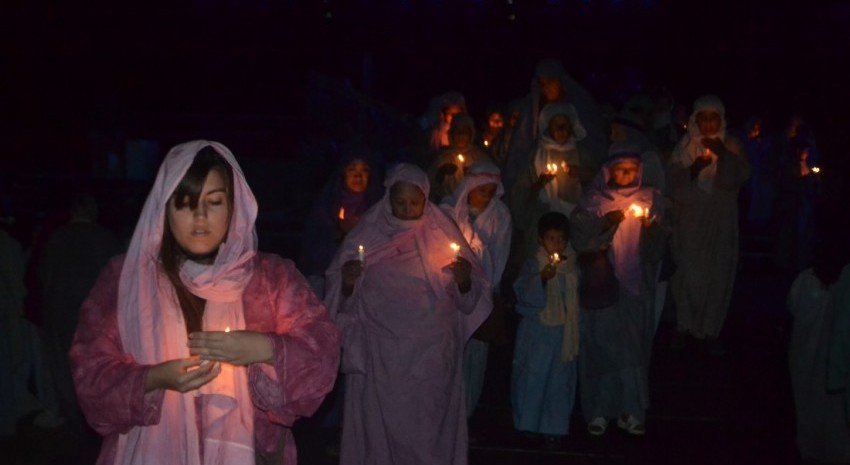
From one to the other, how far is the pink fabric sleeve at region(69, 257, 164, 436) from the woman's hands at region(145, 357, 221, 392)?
3cm

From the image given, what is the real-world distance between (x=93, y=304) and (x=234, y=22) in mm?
23857

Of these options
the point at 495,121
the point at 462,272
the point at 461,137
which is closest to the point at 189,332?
the point at 462,272

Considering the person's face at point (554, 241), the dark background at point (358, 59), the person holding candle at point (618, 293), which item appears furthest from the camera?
the dark background at point (358, 59)

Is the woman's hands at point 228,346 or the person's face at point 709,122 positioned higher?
the person's face at point 709,122

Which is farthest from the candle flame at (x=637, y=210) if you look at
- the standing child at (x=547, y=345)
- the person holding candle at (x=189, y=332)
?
the person holding candle at (x=189, y=332)

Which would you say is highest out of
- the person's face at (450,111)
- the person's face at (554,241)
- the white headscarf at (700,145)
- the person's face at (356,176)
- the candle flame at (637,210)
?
the person's face at (450,111)

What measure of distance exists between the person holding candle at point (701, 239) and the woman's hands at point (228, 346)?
8.46 metres

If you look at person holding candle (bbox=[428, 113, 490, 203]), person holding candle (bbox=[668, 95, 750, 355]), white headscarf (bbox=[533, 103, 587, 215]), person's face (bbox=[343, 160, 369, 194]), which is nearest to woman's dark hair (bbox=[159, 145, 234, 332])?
person's face (bbox=[343, 160, 369, 194])

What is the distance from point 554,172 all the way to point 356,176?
1.71 metres

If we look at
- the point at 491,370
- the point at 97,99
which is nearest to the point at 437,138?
the point at 491,370

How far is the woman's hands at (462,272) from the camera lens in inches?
307

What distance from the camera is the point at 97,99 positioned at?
83.7 ft

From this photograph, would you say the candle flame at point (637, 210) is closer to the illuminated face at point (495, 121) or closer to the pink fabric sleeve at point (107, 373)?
the illuminated face at point (495, 121)

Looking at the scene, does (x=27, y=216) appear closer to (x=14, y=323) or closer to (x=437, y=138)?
(x=14, y=323)
